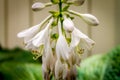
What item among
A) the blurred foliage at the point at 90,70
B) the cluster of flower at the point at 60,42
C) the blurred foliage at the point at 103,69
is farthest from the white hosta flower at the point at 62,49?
the blurred foliage at the point at 103,69

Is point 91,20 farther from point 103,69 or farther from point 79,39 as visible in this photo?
point 103,69

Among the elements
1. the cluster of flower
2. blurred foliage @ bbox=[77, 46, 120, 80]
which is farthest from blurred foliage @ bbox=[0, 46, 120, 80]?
the cluster of flower

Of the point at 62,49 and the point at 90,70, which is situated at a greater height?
the point at 62,49

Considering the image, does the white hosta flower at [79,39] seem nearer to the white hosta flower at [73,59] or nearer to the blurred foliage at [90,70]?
the white hosta flower at [73,59]

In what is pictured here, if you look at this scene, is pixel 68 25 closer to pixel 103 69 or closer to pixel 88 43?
pixel 88 43

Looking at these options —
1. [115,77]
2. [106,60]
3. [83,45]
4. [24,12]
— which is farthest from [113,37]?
[83,45]

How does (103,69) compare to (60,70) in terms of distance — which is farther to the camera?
(103,69)

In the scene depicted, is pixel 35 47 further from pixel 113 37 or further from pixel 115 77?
pixel 113 37

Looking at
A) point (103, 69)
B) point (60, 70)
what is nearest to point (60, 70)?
point (60, 70)
